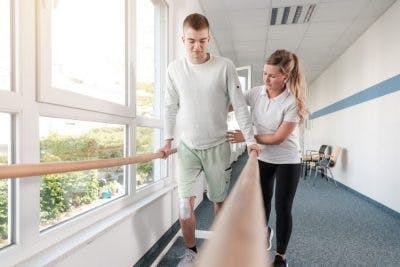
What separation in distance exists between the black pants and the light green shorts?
11.7 inches

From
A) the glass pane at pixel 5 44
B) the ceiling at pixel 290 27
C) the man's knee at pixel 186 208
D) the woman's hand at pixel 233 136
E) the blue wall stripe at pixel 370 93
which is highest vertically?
the ceiling at pixel 290 27

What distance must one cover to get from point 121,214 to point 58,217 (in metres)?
0.45

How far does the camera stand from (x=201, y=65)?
6.04ft

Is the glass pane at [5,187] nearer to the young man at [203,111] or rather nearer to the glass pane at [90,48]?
the glass pane at [90,48]

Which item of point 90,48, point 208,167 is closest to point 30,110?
point 90,48

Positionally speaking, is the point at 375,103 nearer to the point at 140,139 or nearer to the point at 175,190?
the point at 175,190

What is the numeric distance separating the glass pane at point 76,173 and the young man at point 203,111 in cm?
39

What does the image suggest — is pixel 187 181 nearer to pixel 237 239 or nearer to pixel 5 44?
pixel 5 44

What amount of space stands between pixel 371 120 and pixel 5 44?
190 inches

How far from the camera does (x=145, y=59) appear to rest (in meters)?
2.72

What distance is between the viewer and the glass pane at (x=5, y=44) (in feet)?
3.82

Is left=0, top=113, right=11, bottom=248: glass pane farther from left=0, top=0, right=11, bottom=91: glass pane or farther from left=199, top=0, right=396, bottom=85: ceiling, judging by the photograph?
left=199, top=0, right=396, bottom=85: ceiling

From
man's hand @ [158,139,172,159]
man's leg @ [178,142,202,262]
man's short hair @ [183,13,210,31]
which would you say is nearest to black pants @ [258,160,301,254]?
man's leg @ [178,142,202,262]

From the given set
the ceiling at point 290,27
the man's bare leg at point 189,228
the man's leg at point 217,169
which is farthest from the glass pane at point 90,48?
the ceiling at point 290,27
